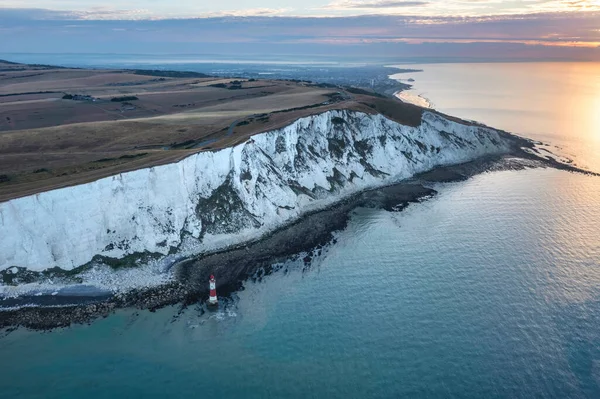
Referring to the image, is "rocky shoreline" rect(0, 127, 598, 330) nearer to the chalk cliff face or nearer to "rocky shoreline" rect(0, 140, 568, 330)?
"rocky shoreline" rect(0, 140, 568, 330)

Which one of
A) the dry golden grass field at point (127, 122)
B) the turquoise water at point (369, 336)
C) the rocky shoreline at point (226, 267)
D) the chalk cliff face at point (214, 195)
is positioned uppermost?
the dry golden grass field at point (127, 122)

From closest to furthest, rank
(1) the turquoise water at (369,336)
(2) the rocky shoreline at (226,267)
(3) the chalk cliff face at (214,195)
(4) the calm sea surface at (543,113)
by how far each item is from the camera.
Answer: (1) the turquoise water at (369,336)
(2) the rocky shoreline at (226,267)
(3) the chalk cliff face at (214,195)
(4) the calm sea surface at (543,113)

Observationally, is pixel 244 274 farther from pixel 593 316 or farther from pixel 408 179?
pixel 408 179

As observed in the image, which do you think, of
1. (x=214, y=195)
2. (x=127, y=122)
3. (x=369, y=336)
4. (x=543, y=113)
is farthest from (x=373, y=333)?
(x=543, y=113)

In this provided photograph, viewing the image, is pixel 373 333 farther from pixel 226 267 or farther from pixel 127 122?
pixel 127 122

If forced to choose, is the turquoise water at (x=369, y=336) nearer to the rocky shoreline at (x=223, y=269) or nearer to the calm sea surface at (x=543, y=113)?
the rocky shoreline at (x=223, y=269)

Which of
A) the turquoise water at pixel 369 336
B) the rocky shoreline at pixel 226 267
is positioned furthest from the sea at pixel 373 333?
the rocky shoreline at pixel 226 267
